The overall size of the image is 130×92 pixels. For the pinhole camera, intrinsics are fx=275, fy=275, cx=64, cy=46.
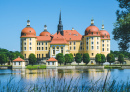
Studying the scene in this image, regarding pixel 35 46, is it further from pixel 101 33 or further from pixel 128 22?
pixel 128 22

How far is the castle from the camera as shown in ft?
279

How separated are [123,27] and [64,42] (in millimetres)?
67546

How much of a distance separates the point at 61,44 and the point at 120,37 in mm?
66052

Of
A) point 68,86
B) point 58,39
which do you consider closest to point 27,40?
point 58,39

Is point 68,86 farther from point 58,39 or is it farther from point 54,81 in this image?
point 58,39

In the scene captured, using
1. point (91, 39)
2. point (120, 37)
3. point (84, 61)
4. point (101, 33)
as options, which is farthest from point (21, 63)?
point (120, 37)

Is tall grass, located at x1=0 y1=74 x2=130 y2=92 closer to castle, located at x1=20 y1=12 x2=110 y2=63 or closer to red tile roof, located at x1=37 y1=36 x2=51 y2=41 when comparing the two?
castle, located at x1=20 y1=12 x2=110 y2=63

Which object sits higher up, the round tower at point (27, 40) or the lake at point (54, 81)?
the round tower at point (27, 40)

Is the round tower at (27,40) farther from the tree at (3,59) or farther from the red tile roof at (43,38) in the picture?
the tree at (3,59)

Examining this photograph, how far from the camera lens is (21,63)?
68.0m

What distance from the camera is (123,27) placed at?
682 inches

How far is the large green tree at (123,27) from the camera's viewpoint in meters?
16.9

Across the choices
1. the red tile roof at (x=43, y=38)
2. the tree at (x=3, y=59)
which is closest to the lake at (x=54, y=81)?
the tree at (x=3, y=59)

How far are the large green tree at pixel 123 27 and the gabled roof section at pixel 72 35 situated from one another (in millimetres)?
72539
